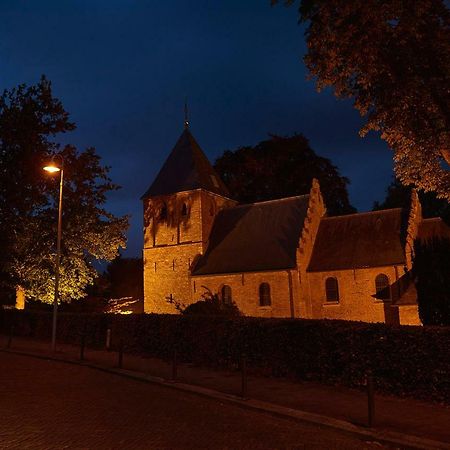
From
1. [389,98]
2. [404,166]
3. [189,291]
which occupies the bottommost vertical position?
[189,291]

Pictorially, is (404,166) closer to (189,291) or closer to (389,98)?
(389,98)

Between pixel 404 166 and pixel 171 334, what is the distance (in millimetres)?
10382

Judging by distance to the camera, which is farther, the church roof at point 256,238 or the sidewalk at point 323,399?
the church roof at point 256,238

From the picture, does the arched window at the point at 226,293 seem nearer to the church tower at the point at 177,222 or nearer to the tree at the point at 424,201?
the church tower at the point at 177,222

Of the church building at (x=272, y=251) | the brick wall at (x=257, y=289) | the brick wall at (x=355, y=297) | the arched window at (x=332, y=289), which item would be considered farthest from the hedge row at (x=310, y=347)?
the arched window at (x=332, y=289)

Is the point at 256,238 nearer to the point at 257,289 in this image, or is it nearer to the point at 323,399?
the point at 257,289

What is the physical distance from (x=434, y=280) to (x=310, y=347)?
654cm

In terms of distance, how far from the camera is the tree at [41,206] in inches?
1148

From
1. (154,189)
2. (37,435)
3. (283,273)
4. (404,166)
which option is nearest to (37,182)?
(154,189)

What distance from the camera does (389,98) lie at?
14891mm

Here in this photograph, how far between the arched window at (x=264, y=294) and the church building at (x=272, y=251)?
0.06 metres

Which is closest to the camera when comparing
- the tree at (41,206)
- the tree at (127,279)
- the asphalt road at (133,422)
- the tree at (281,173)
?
the asphalt road at (133,422)

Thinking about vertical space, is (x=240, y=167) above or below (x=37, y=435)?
above

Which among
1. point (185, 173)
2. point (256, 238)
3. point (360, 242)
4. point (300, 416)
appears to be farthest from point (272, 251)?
point (300, 416)
